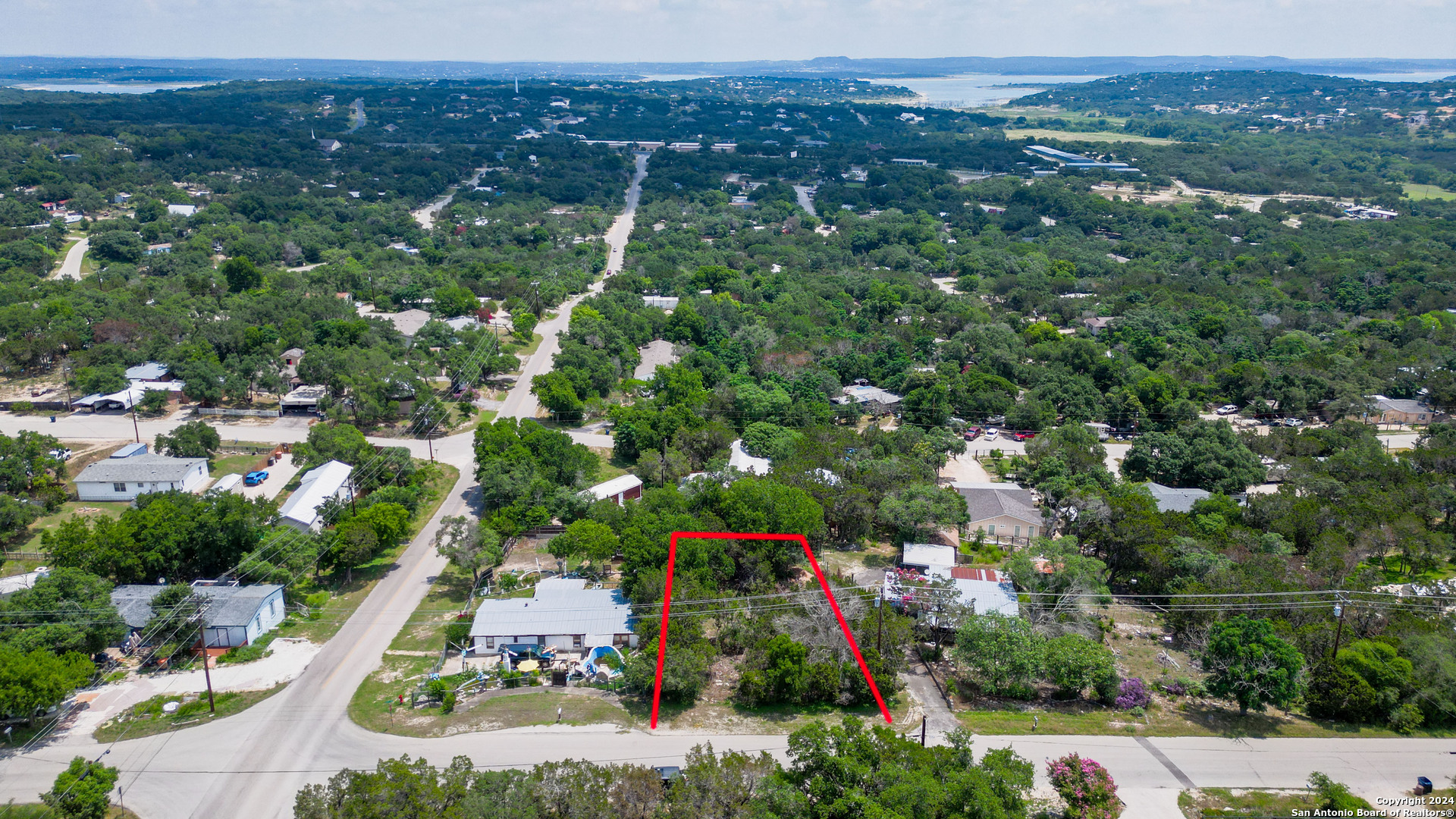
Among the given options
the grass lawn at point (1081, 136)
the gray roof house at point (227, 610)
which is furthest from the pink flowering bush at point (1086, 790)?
the grass lawn at point (1081, 136)

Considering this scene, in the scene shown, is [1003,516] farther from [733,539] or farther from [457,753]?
[457,753]

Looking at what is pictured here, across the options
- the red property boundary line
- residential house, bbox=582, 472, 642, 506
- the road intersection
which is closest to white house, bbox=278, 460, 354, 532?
the road intersection

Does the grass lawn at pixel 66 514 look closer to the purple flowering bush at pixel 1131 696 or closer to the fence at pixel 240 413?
the fence at pixel 240 413

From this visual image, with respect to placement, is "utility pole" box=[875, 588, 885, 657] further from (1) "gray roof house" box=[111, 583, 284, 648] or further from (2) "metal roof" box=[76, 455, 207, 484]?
(2) "metal roof" box=[76, 455, 207, 484]

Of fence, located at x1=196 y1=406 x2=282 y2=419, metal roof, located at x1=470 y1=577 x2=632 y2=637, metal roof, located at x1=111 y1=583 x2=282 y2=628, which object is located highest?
fence, located at x1=196 y1=406 x2=282 y2=419

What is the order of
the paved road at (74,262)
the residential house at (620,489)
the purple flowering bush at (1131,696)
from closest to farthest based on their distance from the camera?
the purple flowering bush at (1131,696) < the residential house at (620,489) < the paved road at (74,262)

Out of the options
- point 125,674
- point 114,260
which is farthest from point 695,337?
point 114,260
